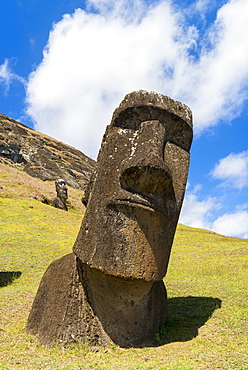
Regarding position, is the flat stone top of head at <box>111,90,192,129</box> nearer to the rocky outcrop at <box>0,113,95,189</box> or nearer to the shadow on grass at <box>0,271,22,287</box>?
the shadow on grass at <box>0,271,22,287</box>

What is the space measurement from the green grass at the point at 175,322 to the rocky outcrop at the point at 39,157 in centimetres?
4105

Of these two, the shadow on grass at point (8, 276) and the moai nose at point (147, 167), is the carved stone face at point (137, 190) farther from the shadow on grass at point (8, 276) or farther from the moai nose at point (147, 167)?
the shadow on grass at point (8, 276)

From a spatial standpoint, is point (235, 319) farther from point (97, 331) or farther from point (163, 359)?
point (97, 331)

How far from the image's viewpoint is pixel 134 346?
6.15m

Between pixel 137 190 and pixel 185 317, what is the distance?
3.72 metres

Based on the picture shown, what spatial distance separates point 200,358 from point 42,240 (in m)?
16.3

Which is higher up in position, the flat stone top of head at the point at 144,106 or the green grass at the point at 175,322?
the flat stone top of head at the point at 144,106

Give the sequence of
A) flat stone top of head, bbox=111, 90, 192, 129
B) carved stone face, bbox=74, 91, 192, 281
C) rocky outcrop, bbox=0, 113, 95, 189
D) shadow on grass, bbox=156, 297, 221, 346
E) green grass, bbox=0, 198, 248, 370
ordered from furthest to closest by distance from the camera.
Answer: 1. rocky outcrop, bbox=0, 113, 95, 189
2. shadow on grass, bbox=156, 297, 221, 346
3. flat stone top of head, bbox=111, 90, 192, 129
4. carved stone face, bbox=74, 91, 192, 281
5. green grass, bbox=0, 198, 248, 370

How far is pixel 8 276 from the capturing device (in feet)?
40.9

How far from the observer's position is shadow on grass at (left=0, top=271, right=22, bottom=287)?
468 inches

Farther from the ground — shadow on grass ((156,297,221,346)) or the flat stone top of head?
the flat stone top of head

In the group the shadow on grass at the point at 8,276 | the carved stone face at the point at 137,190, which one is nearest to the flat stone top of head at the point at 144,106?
the carved stone face at the point at 137,190

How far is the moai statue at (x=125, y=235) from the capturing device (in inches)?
224

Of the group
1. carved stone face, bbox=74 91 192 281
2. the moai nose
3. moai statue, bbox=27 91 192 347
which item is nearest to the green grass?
moai statue, bbox=27 91 192 347
